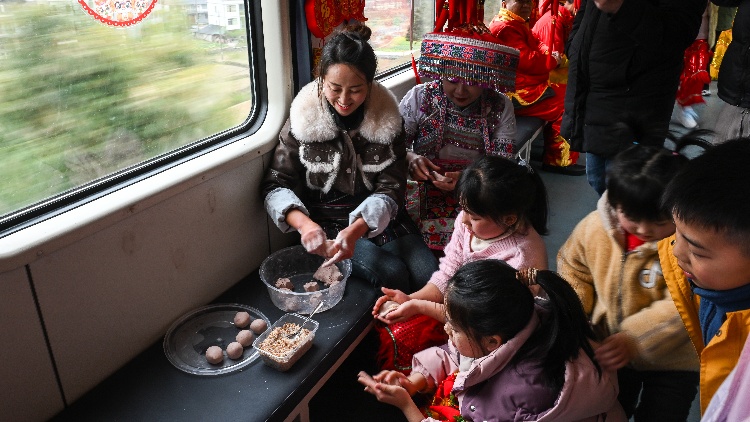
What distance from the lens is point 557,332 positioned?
139cm

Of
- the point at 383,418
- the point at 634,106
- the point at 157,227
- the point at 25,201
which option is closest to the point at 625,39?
the point at 634,106

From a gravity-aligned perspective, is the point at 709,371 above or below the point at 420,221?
above

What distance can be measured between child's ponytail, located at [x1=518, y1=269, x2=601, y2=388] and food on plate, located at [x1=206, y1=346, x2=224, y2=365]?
3.19ft

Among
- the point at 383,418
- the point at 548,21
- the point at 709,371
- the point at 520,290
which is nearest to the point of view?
the point at 709,371

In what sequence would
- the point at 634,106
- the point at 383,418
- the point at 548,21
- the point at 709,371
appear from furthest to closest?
the point at 548,21 → the point at 634,106 → the point at 383,418 → the point at 709,371

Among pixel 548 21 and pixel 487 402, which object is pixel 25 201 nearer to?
pixel 487 402

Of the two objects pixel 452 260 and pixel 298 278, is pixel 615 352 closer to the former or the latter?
pixel 452 260

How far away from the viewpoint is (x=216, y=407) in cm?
159

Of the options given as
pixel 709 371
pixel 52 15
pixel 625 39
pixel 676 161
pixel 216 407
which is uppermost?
pixel 52 15

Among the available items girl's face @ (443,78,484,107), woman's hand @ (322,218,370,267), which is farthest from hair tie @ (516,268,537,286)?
girl's face @ (443,78,484,107)

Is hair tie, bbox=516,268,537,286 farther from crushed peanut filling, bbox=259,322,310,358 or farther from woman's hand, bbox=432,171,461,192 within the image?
woman's hand, bbox=432,171,461,192

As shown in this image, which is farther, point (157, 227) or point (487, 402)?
point (157, 227)

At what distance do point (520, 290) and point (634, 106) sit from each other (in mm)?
1413

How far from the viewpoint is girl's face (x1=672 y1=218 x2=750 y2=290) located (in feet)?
3.47
